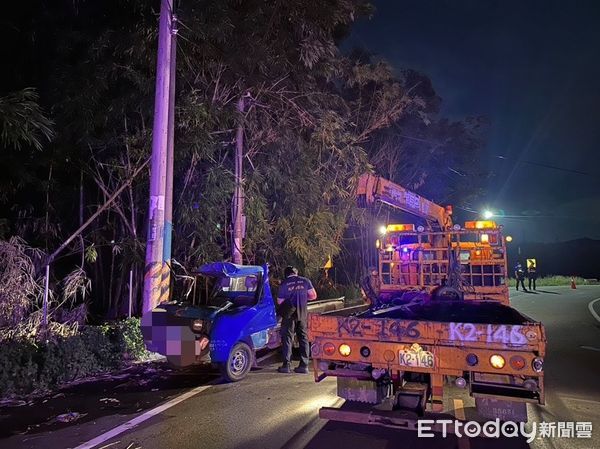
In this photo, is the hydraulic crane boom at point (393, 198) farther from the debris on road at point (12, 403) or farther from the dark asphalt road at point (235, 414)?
the debris on road at point (12, 403)

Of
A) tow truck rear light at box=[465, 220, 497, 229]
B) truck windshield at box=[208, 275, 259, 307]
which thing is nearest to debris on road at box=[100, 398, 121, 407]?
truck windshield at box=[208, 275, 259, 307]

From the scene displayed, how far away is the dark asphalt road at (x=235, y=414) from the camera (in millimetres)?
4832

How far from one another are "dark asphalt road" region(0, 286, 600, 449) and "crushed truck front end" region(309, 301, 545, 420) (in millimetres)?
492

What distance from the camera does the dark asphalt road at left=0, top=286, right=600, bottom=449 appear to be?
15.9 ft

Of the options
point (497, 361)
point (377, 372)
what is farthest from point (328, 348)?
point (497, 361)

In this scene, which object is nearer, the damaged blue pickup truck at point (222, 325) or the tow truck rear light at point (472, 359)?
the tow truck rear light at point (472, 359)

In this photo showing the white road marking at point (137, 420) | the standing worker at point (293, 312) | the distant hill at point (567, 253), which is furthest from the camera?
the distant hill at point (567, 253)

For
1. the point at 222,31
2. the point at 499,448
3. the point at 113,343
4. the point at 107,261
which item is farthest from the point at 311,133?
the point at 499,448

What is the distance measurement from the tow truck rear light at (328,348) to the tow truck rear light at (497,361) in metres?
1.59

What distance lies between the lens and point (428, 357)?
4.75 metres

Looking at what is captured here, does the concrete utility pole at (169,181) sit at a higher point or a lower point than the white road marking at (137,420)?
higher

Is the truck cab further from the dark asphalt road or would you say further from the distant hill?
the distant hill

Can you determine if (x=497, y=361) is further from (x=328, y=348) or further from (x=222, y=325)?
(x=222, y=325)

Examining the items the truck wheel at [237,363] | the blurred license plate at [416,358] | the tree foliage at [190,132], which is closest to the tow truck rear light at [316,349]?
the blurred license plate at [416,358]
